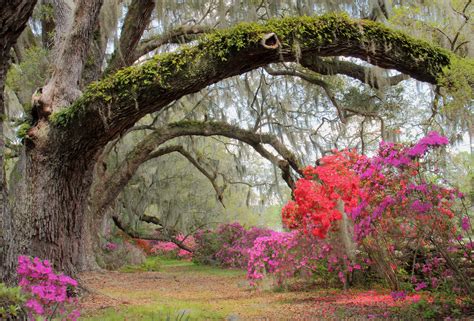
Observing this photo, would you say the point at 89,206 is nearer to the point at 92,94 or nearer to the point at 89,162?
the point at 89,162

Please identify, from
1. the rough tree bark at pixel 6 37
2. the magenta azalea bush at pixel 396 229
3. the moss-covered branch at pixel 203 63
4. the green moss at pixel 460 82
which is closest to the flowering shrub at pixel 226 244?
the magenta azalea bush at pixel 396 229

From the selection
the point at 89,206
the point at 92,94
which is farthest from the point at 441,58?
the point at 89,206

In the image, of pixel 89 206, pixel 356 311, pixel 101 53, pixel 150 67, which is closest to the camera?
pixel 150 67

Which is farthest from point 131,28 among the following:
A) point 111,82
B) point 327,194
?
point 327,194

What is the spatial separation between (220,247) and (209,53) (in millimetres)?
10418

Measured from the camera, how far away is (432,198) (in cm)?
391

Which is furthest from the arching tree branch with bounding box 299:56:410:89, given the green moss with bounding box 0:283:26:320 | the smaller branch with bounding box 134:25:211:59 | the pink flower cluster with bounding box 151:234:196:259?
the pink flower cluster with bounding box 151:234:196:259

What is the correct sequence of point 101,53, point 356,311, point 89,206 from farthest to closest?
point 89,206 < point 101,53 < point 356,311

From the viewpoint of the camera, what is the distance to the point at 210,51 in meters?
4.29

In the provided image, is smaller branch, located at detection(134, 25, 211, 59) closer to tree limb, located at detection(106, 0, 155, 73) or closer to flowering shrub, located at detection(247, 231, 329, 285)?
tree limb, located at detection(106, 0, 155, 73)

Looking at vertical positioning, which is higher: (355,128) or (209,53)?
(355,128)

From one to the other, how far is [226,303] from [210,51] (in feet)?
11.1

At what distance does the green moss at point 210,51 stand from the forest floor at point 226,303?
207 cm

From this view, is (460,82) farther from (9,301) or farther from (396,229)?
(9,301)
